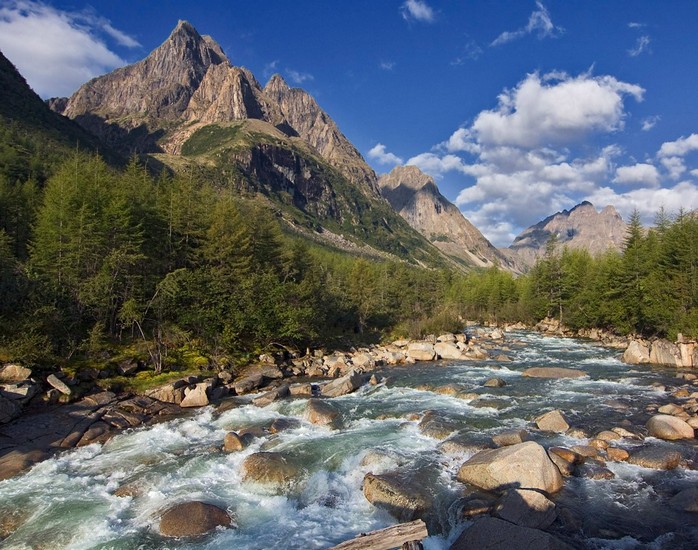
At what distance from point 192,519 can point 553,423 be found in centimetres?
1524

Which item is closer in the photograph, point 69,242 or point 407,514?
point 407,514

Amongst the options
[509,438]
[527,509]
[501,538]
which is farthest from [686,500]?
[501,538]

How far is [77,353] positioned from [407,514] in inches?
A: 975

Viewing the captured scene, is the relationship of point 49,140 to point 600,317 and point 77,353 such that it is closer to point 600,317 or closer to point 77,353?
point 77,353

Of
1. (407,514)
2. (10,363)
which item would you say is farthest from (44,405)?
(407,514)

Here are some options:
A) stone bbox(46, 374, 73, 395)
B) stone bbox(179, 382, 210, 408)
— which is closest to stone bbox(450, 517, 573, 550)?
stone bbox(179, 382, 210, 408)

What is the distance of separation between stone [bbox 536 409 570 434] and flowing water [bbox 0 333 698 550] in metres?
0.72

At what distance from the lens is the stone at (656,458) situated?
14797 mm

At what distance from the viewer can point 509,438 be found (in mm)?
16953

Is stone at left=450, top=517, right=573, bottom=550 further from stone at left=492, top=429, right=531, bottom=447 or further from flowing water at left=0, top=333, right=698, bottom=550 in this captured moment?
stone at left=492, top=429, right=531, bottom=447

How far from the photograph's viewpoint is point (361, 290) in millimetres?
63656

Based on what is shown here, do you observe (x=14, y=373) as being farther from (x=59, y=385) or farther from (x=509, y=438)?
(x=509, y=438)

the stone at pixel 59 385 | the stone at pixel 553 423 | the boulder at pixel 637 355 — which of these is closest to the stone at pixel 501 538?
the stone at pixel 553 423

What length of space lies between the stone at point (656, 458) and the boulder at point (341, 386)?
1586cm
